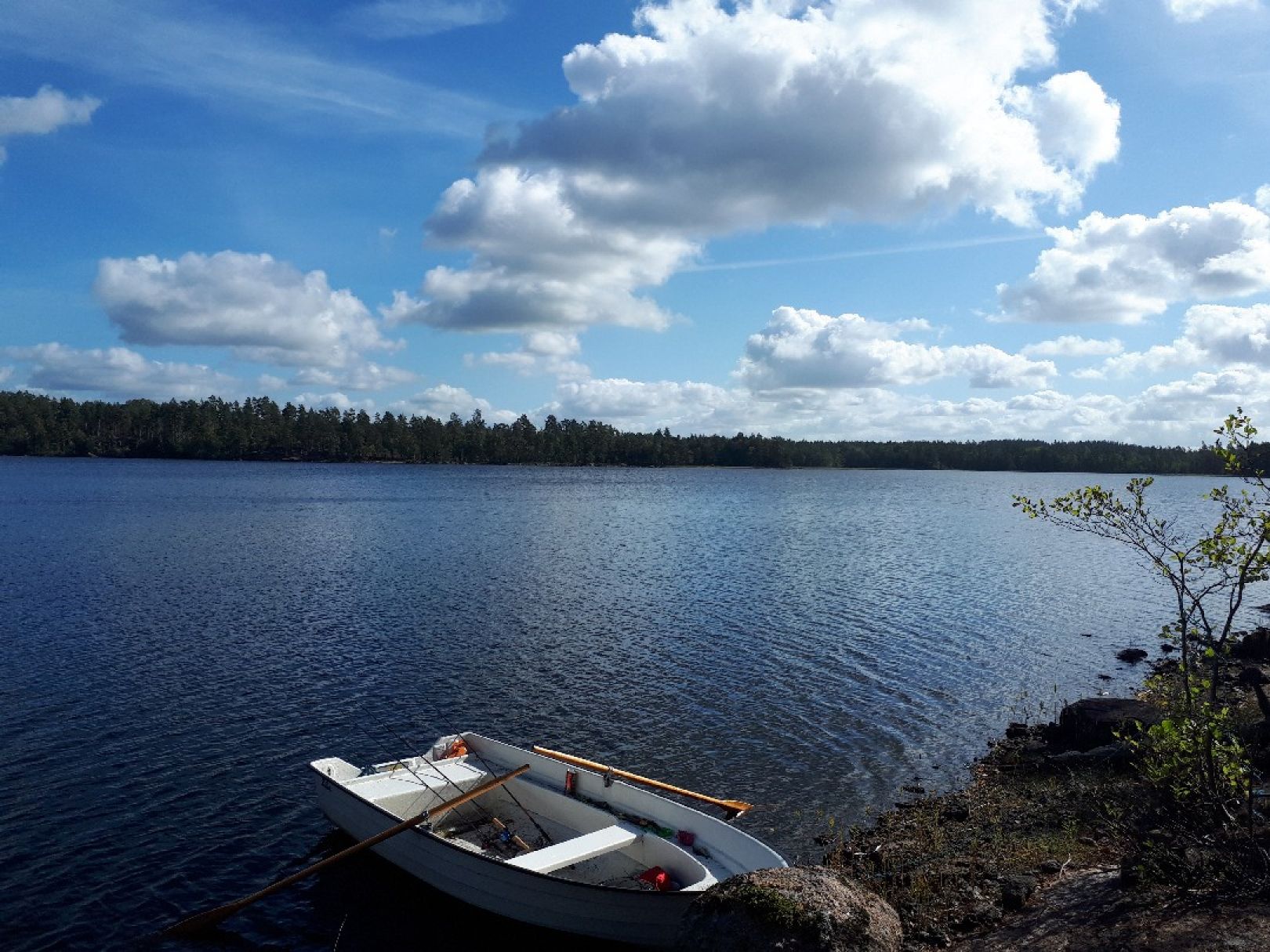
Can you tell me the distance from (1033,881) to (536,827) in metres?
9.62

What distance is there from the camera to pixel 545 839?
1797 cm

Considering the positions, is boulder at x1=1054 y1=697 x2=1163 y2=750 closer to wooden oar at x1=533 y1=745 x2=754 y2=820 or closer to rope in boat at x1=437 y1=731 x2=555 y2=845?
wooden oar at x1=533 y1=745 x2=754 y2=820

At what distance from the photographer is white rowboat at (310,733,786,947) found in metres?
14.3

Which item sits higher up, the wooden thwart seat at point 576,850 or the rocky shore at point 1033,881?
the rocky shore at point 1033,881

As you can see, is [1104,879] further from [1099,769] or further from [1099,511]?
[1099,769]

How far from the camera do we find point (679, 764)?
22156mm

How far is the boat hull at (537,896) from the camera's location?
13984 millimetres

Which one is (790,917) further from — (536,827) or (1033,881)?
(536,827)

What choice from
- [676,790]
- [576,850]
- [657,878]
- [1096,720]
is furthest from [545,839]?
[1096,720]

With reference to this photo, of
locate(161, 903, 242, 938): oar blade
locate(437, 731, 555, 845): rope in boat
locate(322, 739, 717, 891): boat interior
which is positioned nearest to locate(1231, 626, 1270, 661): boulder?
locate(322, 739, 717, 891): boat interior

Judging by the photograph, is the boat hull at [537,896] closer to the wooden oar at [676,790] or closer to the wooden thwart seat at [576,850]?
the wooden thwart seat at [576,850]

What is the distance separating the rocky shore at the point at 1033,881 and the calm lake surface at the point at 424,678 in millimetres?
2624

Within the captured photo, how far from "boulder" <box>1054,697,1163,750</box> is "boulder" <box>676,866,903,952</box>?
13407 mm

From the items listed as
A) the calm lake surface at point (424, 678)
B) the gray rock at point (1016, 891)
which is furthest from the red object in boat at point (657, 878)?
the gray rock at point (1016, 891)
